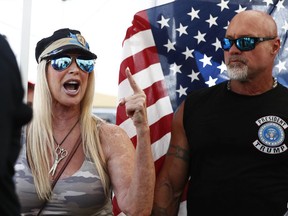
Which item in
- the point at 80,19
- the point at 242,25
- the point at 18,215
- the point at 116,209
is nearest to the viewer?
the point at 18,215

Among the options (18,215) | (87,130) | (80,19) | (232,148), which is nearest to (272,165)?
(232,148)

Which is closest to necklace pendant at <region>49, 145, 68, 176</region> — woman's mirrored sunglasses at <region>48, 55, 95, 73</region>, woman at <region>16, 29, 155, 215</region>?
woman at <region>16, 29, 155, 215</region>

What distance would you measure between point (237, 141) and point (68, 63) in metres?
0.82

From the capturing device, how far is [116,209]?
9.54 feet

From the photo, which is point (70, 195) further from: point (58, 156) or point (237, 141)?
point (237, 141)

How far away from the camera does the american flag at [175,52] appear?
2990 mm

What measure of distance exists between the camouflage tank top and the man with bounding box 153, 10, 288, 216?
1.58ft

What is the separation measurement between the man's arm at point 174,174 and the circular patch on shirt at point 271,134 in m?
0.37

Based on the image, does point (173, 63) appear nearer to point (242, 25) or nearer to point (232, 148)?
point (242, 25)

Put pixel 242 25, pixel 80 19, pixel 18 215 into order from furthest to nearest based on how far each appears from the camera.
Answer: pixel 80 19 → pixel 242 25 → pixel 18 215

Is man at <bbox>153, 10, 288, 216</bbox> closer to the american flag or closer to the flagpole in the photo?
the american flag

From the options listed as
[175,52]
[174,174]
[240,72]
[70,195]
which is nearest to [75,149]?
[70,195]

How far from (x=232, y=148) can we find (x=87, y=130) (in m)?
0.64

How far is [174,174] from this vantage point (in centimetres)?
267
